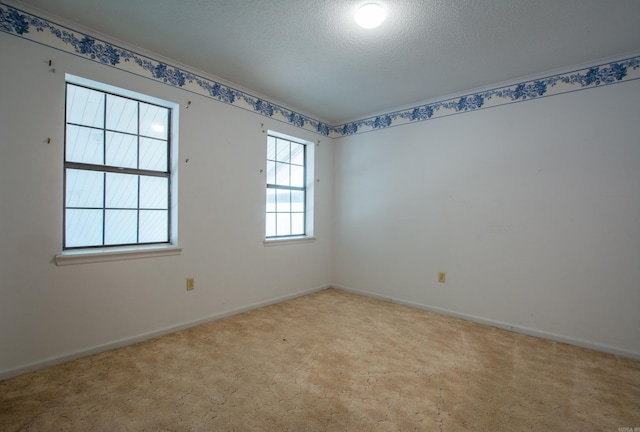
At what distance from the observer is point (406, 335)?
2.79 meters

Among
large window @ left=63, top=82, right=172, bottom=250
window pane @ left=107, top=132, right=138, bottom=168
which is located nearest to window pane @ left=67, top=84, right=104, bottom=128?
large window @ left=63, top=82, right=172, bottom=250

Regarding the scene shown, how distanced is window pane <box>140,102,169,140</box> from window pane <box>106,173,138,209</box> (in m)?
0.44

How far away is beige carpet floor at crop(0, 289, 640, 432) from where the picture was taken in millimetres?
1626

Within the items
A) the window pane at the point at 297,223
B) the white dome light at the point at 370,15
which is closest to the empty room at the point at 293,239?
the white dome light at the point at 370,15

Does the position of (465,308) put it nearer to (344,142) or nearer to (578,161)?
(578,161)

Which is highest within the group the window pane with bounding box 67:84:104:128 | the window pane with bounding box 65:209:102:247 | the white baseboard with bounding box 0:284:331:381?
the window pane with bounding box 67:84:104:128

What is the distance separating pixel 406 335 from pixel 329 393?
1185 mm

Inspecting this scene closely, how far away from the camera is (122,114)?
2602 mm

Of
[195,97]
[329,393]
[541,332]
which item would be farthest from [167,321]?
[541,332]

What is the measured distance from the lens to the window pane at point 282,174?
393 cm

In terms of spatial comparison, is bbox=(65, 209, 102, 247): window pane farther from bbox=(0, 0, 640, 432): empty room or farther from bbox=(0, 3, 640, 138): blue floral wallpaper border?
bbox=(0, 3, 640, 138): blue floral wallpaper border

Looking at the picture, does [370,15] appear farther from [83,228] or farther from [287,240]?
[83,228]

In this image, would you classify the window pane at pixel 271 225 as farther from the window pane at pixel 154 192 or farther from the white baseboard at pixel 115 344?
the window pane at pixel 154 192

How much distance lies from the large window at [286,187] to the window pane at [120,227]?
59.6 inches
